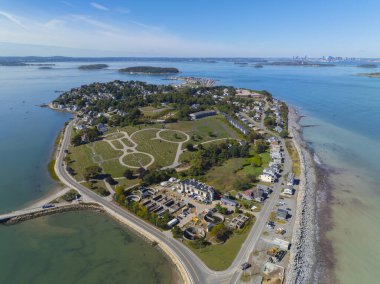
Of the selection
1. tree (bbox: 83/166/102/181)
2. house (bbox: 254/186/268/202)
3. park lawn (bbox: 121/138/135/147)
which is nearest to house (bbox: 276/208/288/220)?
house (bbox: 254/186/268/202)

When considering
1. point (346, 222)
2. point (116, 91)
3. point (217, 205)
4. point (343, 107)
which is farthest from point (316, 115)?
→ point (116, 91)

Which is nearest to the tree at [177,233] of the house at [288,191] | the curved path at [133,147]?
the house at [288,191]

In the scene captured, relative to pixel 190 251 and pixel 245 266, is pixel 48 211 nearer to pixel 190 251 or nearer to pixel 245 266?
pixel 190 251

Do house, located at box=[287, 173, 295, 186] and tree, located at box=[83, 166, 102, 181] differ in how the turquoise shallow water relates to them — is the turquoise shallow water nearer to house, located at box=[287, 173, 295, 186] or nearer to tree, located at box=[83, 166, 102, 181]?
tree, located at box=[83, 166, 102, 181]

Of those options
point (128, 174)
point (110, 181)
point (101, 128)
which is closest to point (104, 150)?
point (128, 174)

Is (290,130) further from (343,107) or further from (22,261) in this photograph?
(22,261)

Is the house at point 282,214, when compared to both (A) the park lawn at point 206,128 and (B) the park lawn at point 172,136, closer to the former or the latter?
(A) the park lawn at point 206,128
